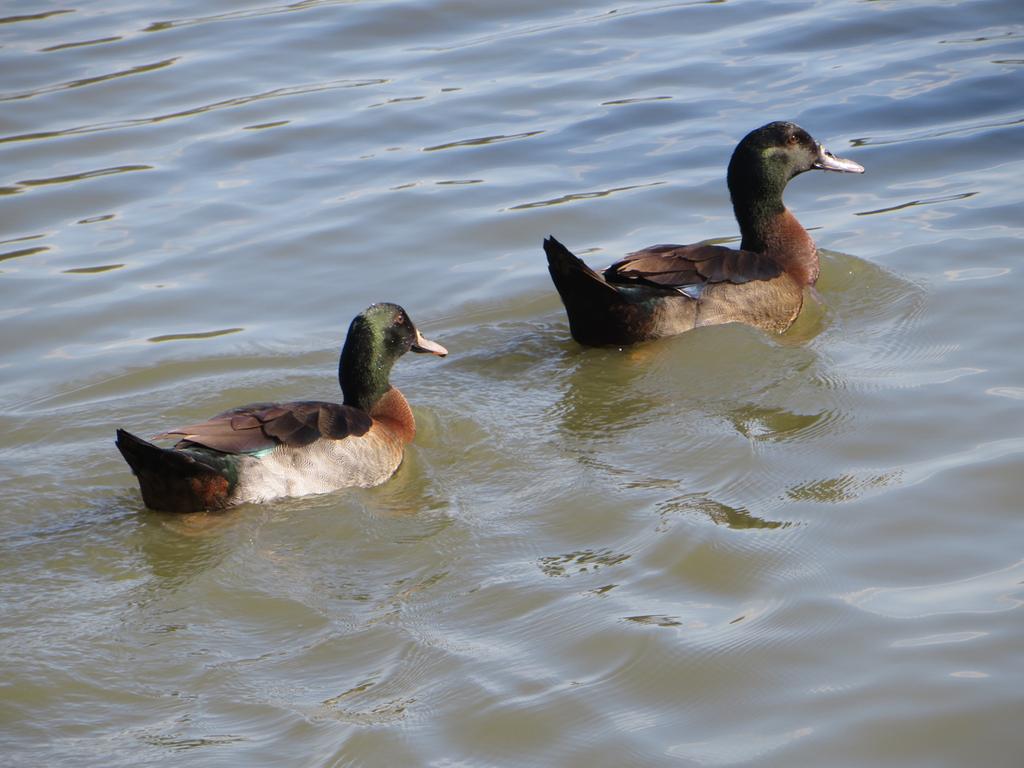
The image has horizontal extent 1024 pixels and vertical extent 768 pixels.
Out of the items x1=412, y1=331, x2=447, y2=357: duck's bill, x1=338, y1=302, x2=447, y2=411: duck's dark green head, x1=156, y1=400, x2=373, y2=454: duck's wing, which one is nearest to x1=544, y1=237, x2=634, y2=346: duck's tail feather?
x1=412, y1=331, x2=447, y2=357: duck's bill

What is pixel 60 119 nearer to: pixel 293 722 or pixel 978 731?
pixel 293 722

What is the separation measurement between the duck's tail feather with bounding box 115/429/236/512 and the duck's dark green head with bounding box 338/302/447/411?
1126 mm

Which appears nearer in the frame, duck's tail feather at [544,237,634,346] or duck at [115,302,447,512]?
duck at [115,302,447,512]

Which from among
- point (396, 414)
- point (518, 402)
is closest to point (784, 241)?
point (518, 402)

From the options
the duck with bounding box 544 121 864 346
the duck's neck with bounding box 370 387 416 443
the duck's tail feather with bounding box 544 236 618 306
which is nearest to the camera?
the duck's neck with bounding box 370 387 416 443

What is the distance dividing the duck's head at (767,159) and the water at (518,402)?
728mm

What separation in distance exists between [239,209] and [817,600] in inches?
281

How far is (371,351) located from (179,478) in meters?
1.47

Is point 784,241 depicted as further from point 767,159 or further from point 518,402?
point 518,402

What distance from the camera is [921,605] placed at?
5508 millimetres

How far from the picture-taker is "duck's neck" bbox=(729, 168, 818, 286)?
9.52 meters

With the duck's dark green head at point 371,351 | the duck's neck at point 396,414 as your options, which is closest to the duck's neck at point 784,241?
the duck's dark green head at point 371,351

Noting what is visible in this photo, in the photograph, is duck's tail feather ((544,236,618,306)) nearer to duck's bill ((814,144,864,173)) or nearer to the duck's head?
the duck's head

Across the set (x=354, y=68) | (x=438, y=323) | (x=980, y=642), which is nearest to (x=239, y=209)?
(x=438, y=323)
